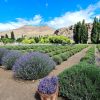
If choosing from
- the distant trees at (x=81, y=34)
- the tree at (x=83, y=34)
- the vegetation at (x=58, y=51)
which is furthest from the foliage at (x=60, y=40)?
the vegetation at (x=58, y=51)

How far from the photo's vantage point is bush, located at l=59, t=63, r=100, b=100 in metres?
6.61

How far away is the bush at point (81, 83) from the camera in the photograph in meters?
6.61

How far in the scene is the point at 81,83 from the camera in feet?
22.7

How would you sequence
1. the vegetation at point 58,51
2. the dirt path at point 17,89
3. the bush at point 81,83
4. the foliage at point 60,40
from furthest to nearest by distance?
the foliage at point 60,40, the vegetation at point 58,51, the dirt path at point 17,89, the bush at point 81,83

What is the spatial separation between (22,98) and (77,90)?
195cm

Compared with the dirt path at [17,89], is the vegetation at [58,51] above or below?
below

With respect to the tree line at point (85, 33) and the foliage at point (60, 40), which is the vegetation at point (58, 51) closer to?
the tree line at point (85, 33)

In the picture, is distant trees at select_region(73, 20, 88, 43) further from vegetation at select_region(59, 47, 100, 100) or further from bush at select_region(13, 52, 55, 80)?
vegetation at select_region(59, 47, 100, 100)

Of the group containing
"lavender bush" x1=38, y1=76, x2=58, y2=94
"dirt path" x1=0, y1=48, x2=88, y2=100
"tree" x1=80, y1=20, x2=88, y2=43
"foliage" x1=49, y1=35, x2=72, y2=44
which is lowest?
"foliage" x1=49, y1=35, x2=72, y2=44

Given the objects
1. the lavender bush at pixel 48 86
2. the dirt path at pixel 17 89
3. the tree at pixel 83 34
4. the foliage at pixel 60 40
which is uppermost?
the lavender bush at pixel 48 86

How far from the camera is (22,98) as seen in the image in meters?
7.59

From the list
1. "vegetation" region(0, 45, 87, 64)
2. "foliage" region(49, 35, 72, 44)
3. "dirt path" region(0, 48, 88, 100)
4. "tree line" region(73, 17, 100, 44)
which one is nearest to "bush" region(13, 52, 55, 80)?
"dirt path" region(0, 48, 88, 100)

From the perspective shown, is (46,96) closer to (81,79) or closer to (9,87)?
(81,79)

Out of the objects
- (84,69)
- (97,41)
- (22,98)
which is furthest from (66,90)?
(97,41)
